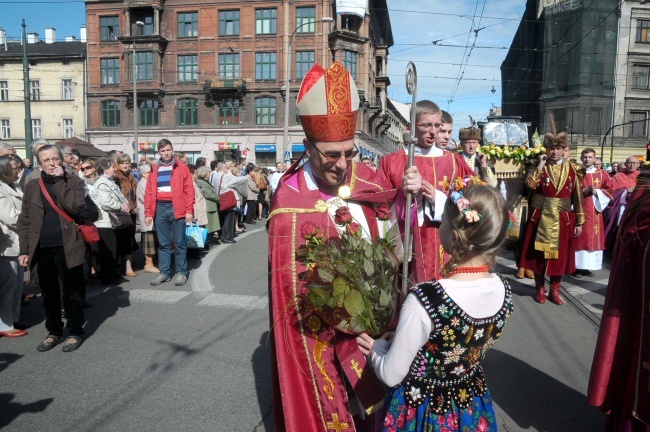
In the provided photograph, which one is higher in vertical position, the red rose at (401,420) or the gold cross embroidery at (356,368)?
the gold cross embroidery at (356,368)

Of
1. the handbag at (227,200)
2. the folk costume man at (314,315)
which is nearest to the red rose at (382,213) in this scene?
the folk costume man at (314,315)

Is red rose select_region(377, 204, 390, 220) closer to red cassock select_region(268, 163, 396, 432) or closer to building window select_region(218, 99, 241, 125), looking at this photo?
red cassock select_region(268, 163, 396, 432)

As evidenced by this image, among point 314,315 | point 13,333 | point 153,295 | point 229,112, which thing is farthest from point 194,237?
point 229,112

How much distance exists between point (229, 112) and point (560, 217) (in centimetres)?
3682

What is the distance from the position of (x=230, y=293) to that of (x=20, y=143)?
46386 millimetres

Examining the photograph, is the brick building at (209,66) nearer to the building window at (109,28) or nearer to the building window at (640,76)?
the building window at (109,28)

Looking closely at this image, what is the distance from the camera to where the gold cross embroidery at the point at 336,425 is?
2482 mm

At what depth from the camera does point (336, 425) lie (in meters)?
2.49

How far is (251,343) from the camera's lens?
5.21 meters

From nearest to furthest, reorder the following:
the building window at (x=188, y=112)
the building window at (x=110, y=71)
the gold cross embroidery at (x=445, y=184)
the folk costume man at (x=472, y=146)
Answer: the gold cross embroidery at (x=445, y=184)
the folk costume man at (x=472, y=146)
the building window at (x=188, y=112)
the building window at (x=110, y=71)

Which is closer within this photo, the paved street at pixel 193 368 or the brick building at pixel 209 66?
the paved street at pixel 193 368

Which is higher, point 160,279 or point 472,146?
point 472,146

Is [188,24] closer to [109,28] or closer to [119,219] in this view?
[109,28]

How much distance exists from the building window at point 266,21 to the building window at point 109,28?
37.6 ft
